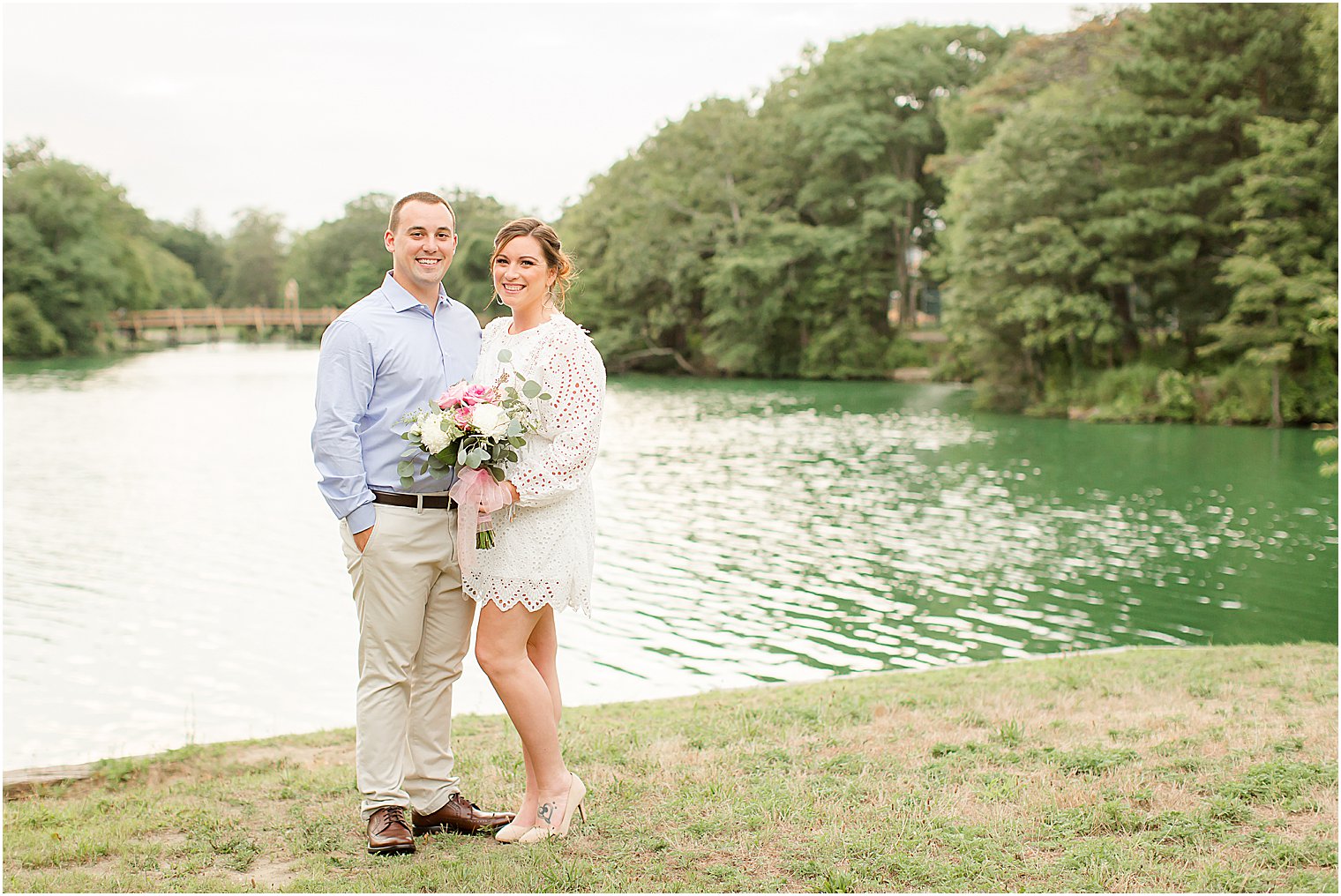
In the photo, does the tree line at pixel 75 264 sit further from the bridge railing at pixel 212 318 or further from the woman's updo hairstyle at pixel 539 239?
the woman's updo hairstyle at pixel 539 239

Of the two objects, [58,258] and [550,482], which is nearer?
[550,482]

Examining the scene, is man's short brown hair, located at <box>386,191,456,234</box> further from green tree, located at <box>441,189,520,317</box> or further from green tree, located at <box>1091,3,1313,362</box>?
green tree, located at <box>1091,3,1313,362</box>

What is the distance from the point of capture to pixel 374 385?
390cm

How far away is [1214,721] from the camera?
17.2 ft

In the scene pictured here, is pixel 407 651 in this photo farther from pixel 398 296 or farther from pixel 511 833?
pixel 398 296

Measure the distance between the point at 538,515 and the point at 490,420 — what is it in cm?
42

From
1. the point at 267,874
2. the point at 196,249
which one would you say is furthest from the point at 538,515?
the point at 196,249

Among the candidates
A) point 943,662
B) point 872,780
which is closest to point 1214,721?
point 872,780

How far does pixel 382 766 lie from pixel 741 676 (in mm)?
4962

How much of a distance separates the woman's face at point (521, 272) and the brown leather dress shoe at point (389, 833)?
1721 mm

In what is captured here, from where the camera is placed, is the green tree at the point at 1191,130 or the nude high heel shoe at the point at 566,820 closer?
the nude high heel shoe at the point at 566,820

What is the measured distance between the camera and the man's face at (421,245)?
12.9ft

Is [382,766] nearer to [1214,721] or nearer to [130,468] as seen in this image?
[1214,721]

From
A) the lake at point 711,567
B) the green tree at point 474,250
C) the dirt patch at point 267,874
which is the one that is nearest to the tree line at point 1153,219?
the lake at point 711,567
